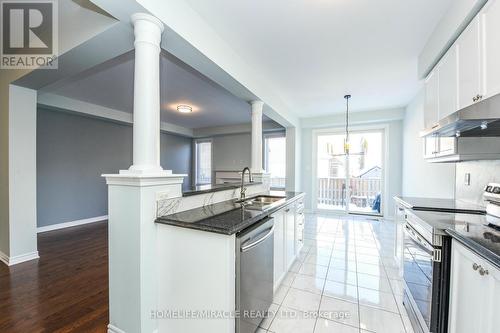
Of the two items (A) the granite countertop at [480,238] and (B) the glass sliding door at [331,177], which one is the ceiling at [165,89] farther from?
(A) the granite countertop at [480,238]

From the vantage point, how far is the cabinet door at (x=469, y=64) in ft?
5.08

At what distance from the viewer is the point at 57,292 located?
2168mm

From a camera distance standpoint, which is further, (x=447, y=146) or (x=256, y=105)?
(x=256, y=105)

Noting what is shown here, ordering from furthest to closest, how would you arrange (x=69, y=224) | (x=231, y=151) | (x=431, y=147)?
(x=231, y=151) < (x=69, y=224) < (x=431, y=147)

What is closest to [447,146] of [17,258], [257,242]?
[257,242]

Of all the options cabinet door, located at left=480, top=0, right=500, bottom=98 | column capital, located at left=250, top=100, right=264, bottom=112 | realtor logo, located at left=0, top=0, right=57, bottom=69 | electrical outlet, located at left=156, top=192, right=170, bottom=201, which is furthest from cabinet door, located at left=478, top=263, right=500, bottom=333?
realtor logo, located at left=0, top=0, right=57, bottom=69

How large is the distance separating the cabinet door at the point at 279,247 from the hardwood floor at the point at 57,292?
1.52m

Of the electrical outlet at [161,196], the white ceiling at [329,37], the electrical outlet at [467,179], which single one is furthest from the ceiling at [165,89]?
the electrical outlet at [467,179]

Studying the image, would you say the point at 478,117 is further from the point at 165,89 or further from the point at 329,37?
the point at 165,89

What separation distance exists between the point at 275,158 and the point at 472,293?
227 inches

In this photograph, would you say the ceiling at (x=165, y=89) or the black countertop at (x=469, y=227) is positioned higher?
the ceiling at (x=165, y=89)

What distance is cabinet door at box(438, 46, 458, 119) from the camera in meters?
1.85

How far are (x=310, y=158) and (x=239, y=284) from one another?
17.1 feet

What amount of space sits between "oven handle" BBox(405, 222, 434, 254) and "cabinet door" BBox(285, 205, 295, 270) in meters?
1.12
